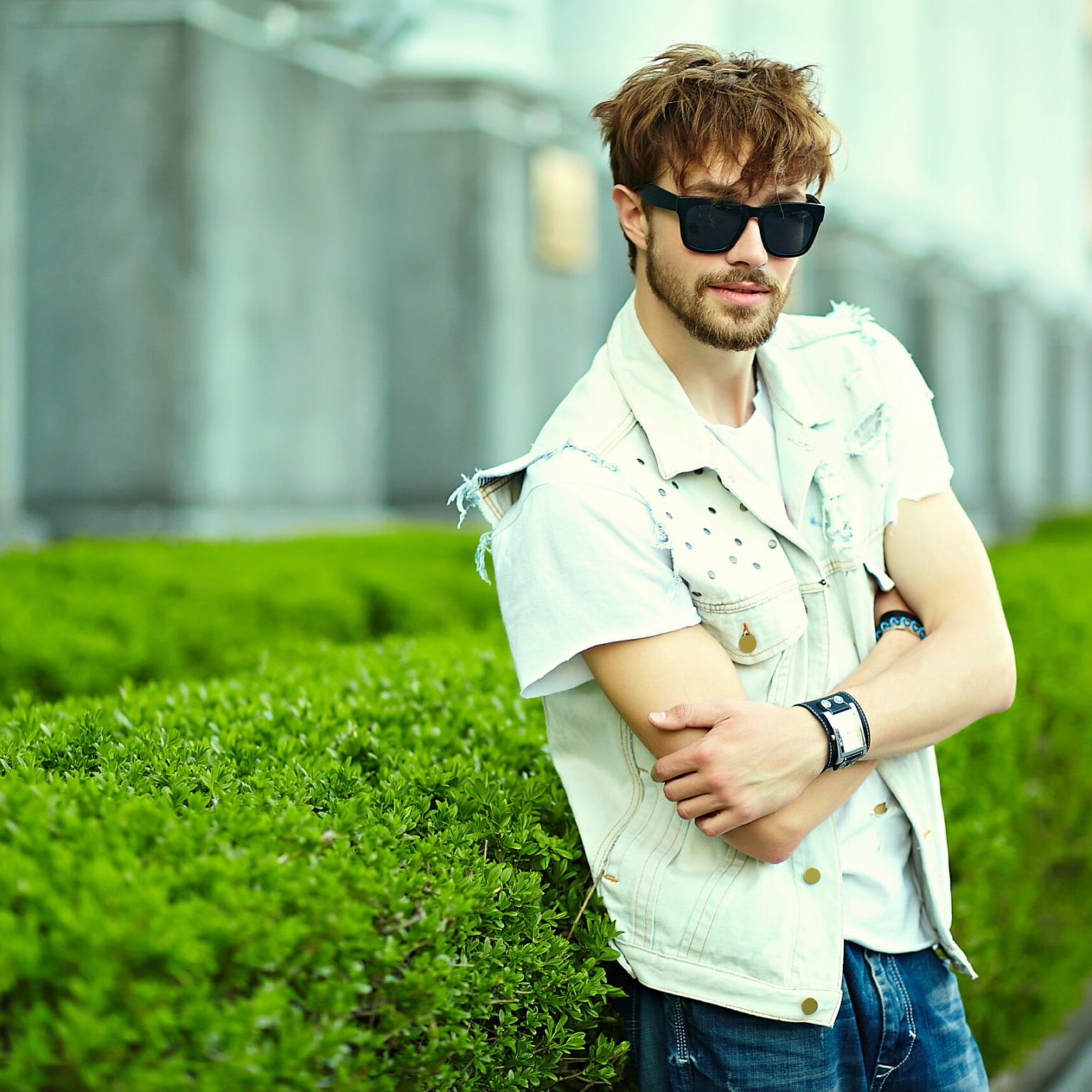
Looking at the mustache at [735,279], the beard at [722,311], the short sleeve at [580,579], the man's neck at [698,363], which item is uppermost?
the mustache at [735,279]

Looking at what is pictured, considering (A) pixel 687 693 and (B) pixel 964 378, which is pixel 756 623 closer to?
(A) pixel 687 693

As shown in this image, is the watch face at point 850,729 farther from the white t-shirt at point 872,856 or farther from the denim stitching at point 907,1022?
the denim stitching at point 907,1022

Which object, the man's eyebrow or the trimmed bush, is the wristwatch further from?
the man's eyebrow

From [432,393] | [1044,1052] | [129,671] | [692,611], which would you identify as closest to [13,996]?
[692,611]

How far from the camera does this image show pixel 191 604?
575 cm

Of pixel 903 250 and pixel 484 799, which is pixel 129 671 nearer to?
pixel 484 799

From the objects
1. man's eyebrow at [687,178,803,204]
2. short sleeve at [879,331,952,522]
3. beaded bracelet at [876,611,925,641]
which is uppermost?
man's eyebrow at [687,178,803,204]

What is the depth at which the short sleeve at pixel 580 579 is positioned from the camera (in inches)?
90.0

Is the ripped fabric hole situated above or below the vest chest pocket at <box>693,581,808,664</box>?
above

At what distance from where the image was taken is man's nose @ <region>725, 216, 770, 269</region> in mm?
2441

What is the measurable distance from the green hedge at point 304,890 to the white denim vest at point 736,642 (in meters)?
0.16

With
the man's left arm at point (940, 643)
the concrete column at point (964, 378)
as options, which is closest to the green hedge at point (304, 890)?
the man's left arm at point (940, 643)

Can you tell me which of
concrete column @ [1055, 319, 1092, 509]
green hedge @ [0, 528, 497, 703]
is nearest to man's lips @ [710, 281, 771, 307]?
green hedge @ [0, 528, 497, 703]

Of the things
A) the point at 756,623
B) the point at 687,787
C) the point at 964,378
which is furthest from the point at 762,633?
the point at 964,378
